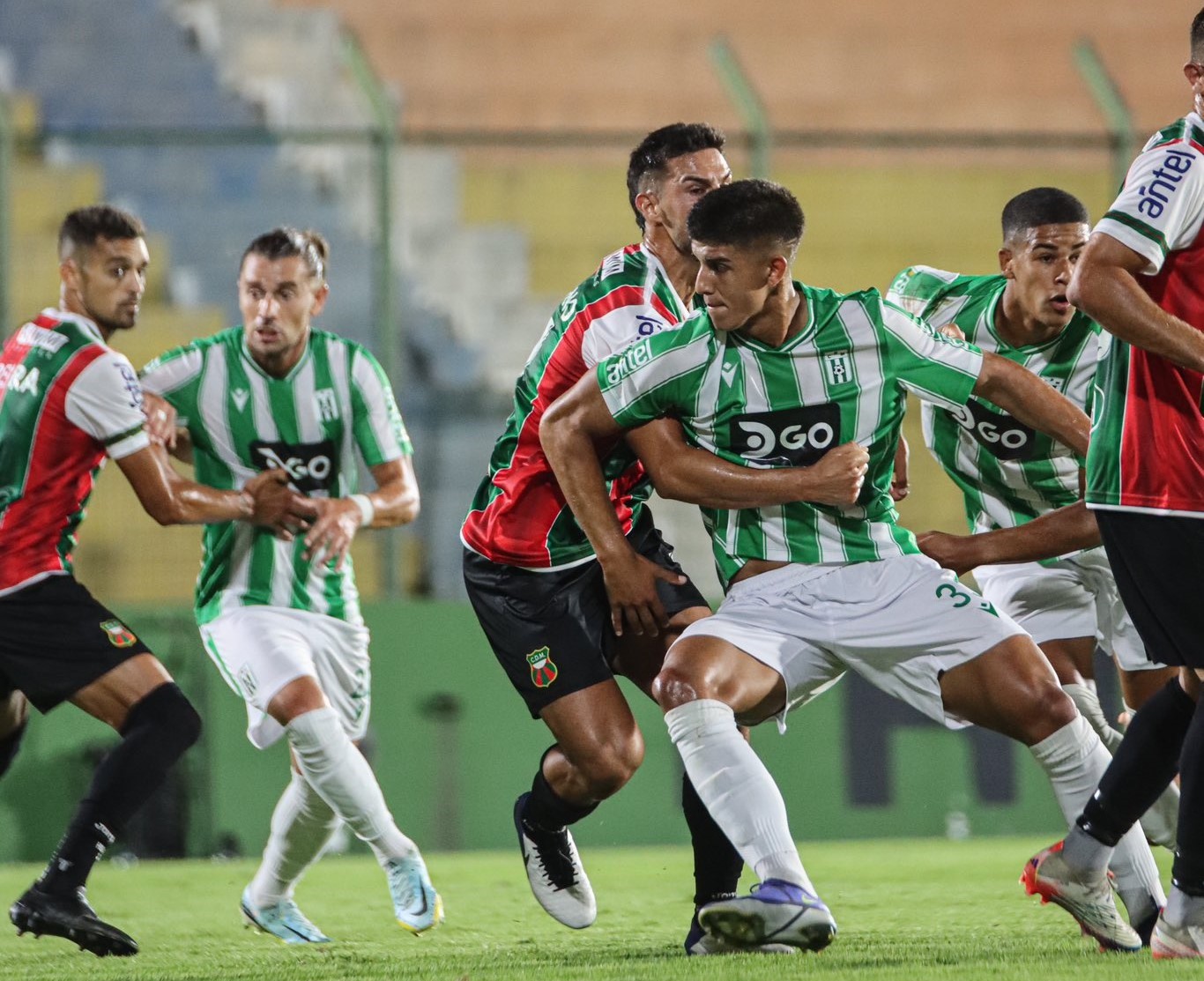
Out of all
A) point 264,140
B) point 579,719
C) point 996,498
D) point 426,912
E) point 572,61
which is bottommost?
point 426,912

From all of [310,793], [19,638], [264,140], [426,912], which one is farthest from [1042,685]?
[264,140]

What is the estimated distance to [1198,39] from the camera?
407 centimetres

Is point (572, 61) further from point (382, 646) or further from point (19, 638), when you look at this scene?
point (19, 638)

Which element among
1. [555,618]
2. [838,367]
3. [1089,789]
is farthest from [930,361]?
[555,618]

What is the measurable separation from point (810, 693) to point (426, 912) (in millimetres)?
1585

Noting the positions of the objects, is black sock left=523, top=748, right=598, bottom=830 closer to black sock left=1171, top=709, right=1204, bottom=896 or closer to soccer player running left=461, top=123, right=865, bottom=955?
soccer player running left=461, top=123, right=865, bottom=955

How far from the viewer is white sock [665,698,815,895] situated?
13.3 ft

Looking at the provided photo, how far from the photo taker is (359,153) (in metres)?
11.2

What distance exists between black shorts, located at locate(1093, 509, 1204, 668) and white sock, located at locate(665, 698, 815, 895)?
36.4 inches

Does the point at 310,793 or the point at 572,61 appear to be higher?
the point at 572,61

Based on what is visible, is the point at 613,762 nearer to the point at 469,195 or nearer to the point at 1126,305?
the point at 1126,305

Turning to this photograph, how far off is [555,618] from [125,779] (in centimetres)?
130

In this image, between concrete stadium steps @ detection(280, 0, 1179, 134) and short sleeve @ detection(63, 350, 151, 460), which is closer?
short sleeve @ detection(63, 350, 151, 460)

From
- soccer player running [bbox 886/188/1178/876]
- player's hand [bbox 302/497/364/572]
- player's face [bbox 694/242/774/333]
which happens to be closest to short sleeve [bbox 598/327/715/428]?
player's face [bbox 694/242/774/333]
